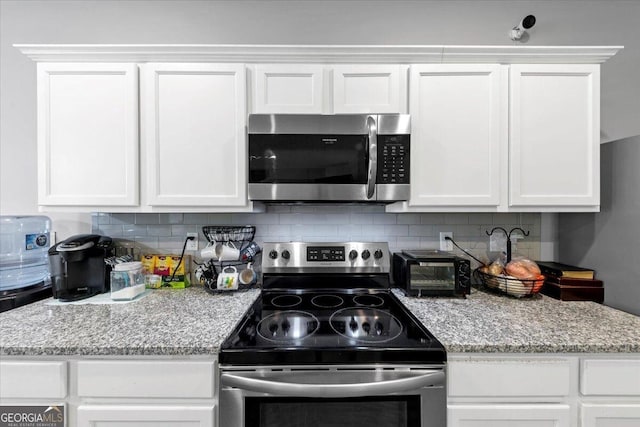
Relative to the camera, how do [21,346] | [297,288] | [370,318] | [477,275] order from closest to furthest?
[21,346]
[370,318]
[297,288]
[477,275]

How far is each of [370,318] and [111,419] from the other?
107 centimetres

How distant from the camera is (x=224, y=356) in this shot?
3.37 feet

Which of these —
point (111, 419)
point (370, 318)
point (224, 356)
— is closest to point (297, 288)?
point (370, 318)

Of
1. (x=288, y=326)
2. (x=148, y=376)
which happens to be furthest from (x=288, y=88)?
(x=148, y=376)

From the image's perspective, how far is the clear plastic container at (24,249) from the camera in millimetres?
1692

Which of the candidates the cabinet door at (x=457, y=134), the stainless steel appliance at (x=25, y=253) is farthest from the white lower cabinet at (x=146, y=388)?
the cabinet door at (x=457, y=134)

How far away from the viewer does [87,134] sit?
1.49m

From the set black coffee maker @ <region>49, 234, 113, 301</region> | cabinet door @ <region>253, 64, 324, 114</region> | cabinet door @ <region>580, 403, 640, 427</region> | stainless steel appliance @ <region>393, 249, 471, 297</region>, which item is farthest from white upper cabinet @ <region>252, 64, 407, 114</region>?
cabinet door @ <region>580, 403, 640, 427</region>

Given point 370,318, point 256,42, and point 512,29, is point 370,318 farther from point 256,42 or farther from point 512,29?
point 512,29

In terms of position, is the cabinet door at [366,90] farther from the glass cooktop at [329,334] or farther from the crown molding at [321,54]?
the glass cooktop at [329,334]

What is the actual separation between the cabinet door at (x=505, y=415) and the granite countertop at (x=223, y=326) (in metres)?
0.21

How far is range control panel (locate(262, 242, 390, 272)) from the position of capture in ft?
5.59

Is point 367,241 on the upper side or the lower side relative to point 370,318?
upper

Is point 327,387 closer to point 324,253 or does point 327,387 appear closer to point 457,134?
point 324,253
